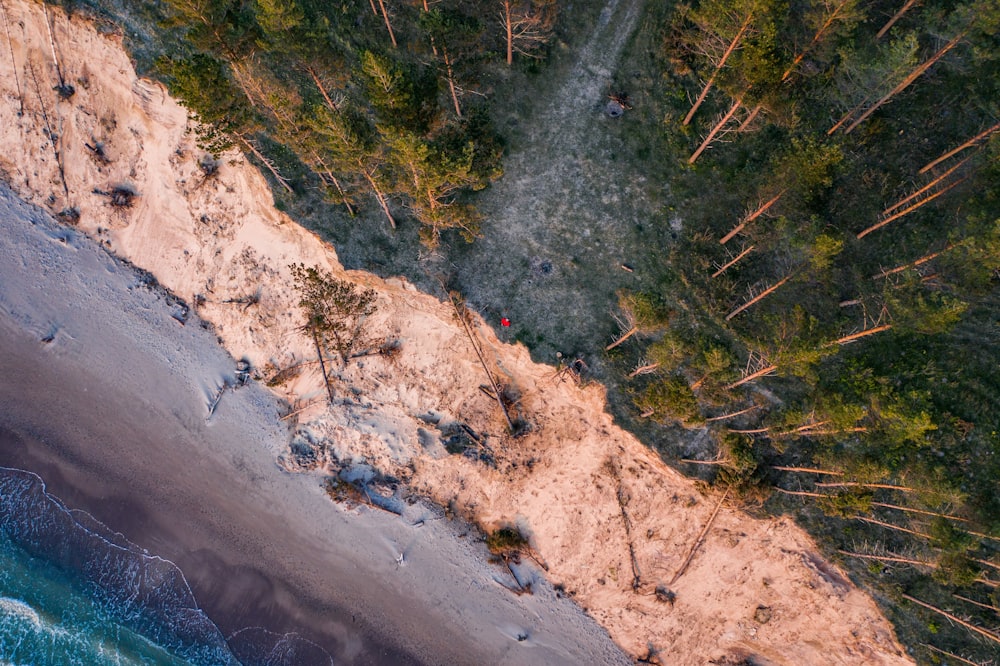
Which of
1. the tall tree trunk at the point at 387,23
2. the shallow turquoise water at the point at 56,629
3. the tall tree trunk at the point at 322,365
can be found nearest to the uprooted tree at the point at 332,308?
the tall tree trunk at the point at 322,365

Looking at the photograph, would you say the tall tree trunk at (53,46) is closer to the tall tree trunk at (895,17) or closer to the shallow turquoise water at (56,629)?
the shallow turquoise water at (56,629)

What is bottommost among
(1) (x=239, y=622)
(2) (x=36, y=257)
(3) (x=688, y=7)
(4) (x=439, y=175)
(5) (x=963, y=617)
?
(1) (x=239, y=622)

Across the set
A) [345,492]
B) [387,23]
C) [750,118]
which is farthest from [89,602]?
[750,118]

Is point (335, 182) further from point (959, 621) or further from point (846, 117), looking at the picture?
point (959, 621)

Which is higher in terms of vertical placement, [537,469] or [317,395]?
[537,469]

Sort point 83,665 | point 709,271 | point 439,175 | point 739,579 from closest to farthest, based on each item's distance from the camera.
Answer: point 439,175 → point 709,271 → point 739,579 → point 83,665

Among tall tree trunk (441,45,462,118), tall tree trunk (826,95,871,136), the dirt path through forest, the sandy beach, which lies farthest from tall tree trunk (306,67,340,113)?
tall tree trunk (826,95,871,136)

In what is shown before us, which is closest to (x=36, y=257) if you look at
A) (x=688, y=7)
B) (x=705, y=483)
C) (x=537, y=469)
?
(x=537, y=469)

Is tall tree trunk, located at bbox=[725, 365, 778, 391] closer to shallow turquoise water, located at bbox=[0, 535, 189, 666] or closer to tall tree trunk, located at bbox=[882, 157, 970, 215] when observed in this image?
tall tree trunk, located at bbox=[882, 157, 970, 215]

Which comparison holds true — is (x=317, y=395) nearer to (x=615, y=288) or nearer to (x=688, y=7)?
(x=615, y=288)
